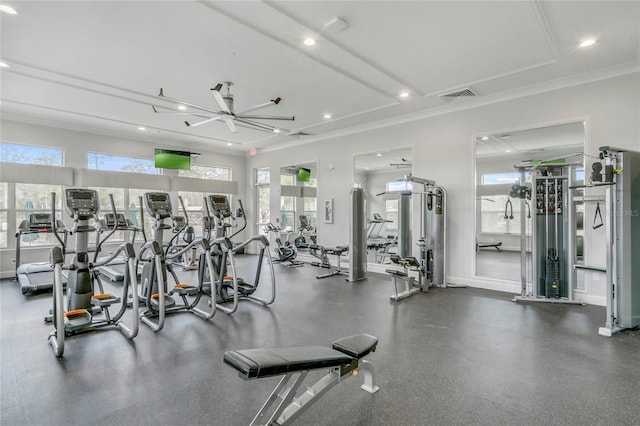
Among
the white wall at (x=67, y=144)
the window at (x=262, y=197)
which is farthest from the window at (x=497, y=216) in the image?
the white wall at (x=67, y=144)

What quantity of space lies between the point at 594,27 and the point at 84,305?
6327 mm

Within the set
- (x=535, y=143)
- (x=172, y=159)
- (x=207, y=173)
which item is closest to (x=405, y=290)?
(x=535, y=143)

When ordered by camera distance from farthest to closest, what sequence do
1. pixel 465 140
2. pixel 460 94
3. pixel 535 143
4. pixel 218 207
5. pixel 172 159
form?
pixel 172 159 → pixel 535 143 → pixel 465 140 → pixel 460 94 → pixel 218 207

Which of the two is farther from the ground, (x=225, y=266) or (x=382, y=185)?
(x=382, y=185)

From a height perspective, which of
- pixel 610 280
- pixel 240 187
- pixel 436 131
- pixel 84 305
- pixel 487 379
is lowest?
pixel 487 379

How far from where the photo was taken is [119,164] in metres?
7.93

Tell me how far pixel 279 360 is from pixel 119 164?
319 inches

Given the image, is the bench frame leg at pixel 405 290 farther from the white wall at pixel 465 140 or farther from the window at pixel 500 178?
the window at pixel 500 178

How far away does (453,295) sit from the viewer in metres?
5.08

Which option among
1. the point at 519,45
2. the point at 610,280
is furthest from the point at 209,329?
the point at 519,45

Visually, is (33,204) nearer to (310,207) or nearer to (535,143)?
(310,207)

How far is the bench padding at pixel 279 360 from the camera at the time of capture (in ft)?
5.07

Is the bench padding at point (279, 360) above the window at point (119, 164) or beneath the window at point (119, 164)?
beneath

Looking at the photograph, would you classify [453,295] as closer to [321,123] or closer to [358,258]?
[358,258]
